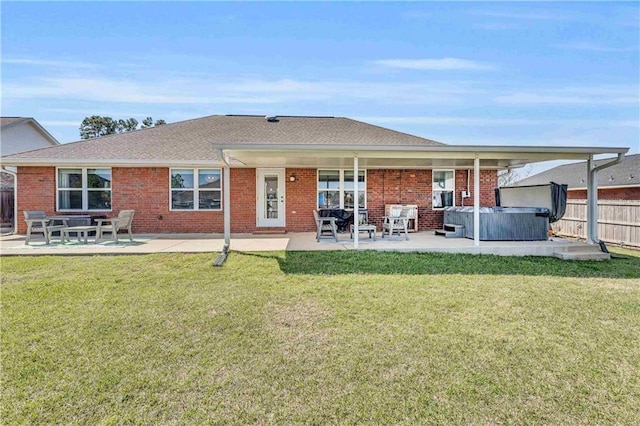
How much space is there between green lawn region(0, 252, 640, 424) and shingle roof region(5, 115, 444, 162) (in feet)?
19.1

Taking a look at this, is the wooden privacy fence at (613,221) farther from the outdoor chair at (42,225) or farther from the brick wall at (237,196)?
the outdoor chair at (42,225)

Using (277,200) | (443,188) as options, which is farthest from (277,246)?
(443,188)

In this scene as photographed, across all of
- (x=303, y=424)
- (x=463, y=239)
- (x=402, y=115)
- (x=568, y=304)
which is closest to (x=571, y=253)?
(x=463, y=239)

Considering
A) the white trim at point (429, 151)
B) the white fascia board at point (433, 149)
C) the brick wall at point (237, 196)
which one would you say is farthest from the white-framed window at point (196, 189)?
the white fascia board at point (433, 149)

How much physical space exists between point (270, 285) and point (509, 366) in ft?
12.0

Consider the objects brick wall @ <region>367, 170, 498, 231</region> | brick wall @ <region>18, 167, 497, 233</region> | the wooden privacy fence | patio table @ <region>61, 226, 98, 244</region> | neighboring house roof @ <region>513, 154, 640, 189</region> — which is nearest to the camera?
patio table @ <region>61, 226, 98, 244</region>

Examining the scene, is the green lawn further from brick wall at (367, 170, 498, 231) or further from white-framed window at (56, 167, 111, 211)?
brick wall at (367, 170, 498, 231)

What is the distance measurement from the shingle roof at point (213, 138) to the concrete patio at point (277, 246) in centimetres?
288

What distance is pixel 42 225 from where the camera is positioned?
10.5 meters

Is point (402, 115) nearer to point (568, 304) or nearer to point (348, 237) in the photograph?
point (348, 237)

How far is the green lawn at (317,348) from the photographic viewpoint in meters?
2.65

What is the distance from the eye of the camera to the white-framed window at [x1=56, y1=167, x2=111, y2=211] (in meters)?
11.7

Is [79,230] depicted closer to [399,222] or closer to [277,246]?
[277,246]

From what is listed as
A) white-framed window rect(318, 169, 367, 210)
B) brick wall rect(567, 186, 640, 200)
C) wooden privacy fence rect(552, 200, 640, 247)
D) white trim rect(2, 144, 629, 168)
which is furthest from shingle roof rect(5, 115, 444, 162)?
brick wall rect(567, 186, 640, 200)
